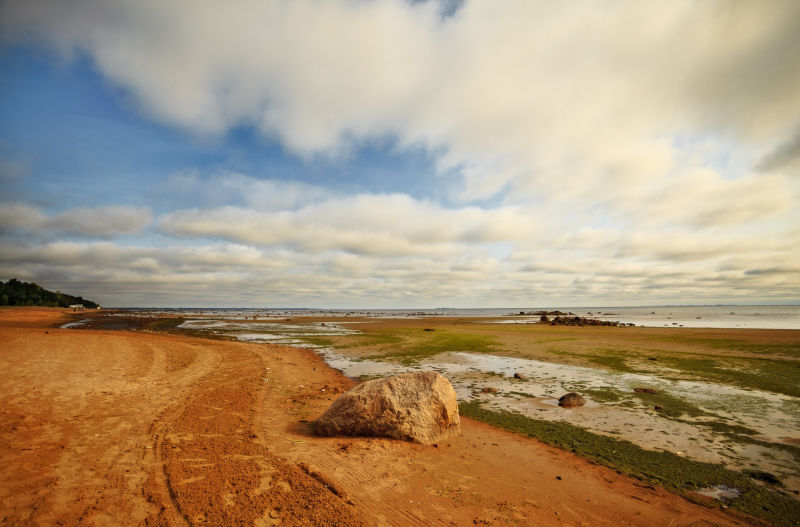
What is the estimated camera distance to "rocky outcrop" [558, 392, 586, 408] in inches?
477

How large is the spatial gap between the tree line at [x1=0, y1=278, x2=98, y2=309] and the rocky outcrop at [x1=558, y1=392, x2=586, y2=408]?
127278 millimetres

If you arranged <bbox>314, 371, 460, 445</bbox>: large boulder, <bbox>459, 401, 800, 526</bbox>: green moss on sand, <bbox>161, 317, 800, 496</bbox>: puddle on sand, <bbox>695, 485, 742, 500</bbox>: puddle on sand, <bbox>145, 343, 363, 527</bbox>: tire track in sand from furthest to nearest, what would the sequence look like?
<bbox>314, 371, 460, 445</bbox>: large boulder, <bbox>161, 317, 800, 496</bbox>: puddle on sand, <bbox>695, 485, 742, 500</bbox>: puddle on sand, <bbox>459, 401, 800, 526</bbox>: green moss on sand, <bbox>145, 343, 363, 527</bbox>: tire track in sand

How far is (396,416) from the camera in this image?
8.92 metres

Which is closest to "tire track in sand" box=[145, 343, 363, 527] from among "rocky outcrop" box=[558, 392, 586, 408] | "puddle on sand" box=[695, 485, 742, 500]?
"puddle on sand" box=[695, 485, 742, 500]

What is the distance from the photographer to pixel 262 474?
21.8ft

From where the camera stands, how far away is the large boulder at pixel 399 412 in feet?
29.1

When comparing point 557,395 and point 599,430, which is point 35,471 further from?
point 557,395

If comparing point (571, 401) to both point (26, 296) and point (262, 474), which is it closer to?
point (262, 474)

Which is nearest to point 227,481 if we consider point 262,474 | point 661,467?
point 262,474

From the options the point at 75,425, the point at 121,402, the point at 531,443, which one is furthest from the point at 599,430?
the point at 121,402

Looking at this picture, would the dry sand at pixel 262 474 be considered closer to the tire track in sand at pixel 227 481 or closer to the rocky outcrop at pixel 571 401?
the tire track in sand at pixel 227 481

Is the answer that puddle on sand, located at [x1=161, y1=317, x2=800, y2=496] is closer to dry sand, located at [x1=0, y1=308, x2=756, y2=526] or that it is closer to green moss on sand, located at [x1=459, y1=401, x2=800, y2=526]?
green moss on sand, located at [x1=459, y1=401, x2=800, y2=526]

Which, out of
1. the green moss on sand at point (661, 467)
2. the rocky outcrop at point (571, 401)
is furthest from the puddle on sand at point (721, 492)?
the rocky outcrop at point (571, 401)

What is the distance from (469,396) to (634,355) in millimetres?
16173
